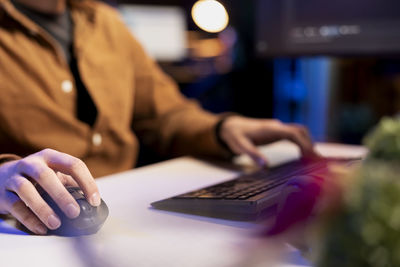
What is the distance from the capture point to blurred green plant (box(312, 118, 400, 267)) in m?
0.18

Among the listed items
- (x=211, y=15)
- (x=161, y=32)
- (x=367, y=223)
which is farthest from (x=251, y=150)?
(x=161, y=32)

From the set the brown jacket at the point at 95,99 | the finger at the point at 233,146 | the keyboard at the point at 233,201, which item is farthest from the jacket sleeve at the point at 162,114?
the keyboard at the point at 233,201

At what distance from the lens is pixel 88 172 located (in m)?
0.49

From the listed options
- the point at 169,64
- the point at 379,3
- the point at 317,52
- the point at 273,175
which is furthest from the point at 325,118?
the point at 169,64

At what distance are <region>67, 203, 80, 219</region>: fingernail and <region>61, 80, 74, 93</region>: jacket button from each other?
513 millimetres

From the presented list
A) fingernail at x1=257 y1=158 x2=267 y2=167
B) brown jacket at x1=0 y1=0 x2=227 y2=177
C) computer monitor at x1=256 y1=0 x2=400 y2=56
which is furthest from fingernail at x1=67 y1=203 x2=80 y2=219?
computer monitor at x1=256 y1=0 x2=400 y2=56

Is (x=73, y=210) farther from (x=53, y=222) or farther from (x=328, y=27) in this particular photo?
(x=328, y=27)

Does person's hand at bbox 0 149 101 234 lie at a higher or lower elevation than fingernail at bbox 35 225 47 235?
higher

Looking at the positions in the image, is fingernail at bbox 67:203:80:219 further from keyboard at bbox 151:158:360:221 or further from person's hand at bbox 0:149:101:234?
keyboard at bbox 151:158:360:221

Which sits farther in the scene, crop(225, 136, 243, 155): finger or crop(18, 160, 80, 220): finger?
crop(225, 136, 243, 155): finger

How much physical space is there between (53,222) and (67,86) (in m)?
0.52

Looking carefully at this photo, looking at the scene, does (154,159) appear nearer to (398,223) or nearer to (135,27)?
(398,223)

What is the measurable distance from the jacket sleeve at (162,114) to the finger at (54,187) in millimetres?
600

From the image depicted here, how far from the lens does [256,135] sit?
0.99 metres
